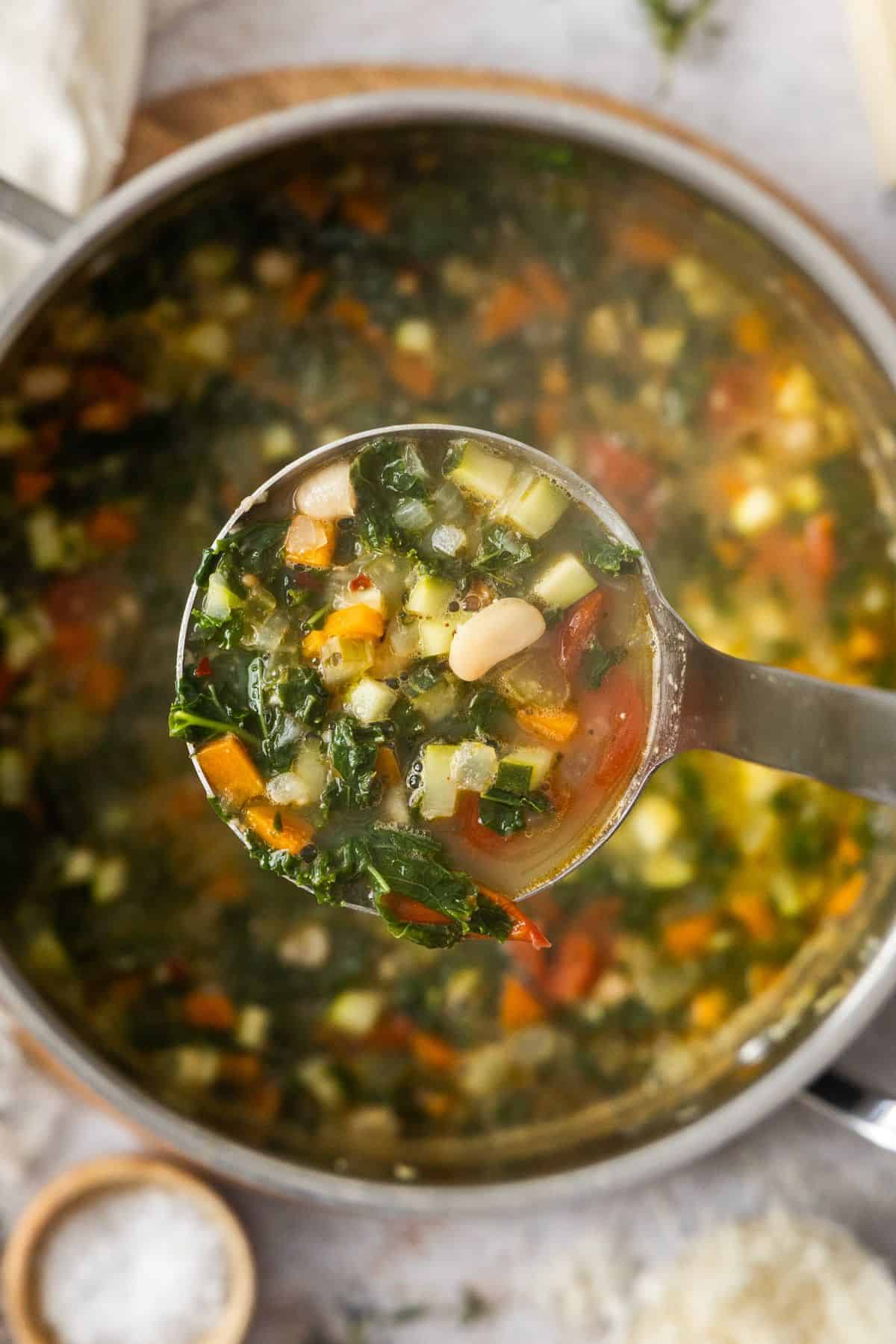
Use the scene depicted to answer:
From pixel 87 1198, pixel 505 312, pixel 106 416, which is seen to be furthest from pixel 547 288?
pixel 87 1198

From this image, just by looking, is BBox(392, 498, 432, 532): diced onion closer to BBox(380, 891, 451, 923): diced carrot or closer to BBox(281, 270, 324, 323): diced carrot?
BBox(380, 891, 451, 923): diced carrot

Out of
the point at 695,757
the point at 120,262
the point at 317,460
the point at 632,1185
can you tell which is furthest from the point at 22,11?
the point at 632,1185

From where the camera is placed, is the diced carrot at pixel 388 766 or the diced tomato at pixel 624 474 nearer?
the diced carrot at pixel 388 766

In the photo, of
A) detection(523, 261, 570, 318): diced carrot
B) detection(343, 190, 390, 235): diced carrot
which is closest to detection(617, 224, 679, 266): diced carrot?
detection(523, 261, 570, 318): diced carrot

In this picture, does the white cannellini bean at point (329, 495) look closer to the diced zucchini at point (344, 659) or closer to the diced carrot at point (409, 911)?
the diced zucchini at point (344, 659)

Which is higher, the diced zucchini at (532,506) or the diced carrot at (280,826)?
the diced zucchini at (532,506)

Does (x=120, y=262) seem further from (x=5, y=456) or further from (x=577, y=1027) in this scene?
(x=577, y=1027)

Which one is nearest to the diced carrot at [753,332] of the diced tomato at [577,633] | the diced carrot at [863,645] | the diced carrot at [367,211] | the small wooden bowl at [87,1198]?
the diced carrot at [863,645]
